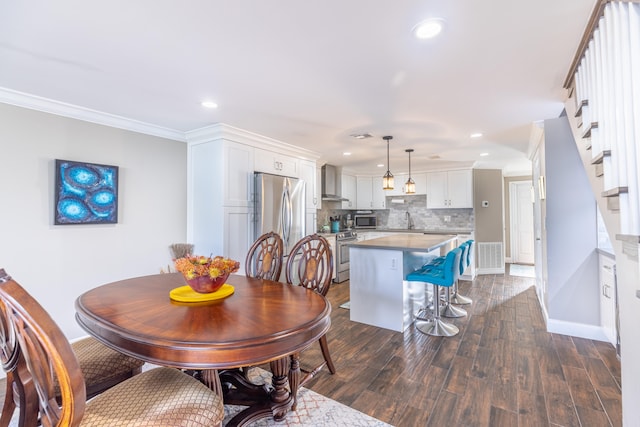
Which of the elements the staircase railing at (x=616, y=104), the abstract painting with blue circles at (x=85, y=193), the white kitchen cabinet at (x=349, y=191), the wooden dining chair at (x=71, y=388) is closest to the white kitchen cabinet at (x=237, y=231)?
the abstract painting with blue circles at (x=85, y=193)

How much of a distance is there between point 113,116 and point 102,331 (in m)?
2.46

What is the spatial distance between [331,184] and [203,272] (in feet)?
15.0

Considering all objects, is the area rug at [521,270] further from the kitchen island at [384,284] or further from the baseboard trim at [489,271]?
the kitchen island at [384,284]

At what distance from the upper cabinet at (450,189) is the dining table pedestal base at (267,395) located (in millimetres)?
5261

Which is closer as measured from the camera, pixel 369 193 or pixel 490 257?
pixel 490 257

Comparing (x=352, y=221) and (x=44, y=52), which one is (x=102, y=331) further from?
(x=352, y=221)

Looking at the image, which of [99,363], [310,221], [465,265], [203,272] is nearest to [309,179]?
[310,221]

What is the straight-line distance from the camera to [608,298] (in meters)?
2.76

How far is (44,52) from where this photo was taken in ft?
6.08

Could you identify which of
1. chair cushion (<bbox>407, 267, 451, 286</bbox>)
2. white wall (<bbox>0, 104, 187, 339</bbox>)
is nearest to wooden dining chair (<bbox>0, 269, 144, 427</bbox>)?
white wall (<bbox>0, 104, 187, 339</bbox>)

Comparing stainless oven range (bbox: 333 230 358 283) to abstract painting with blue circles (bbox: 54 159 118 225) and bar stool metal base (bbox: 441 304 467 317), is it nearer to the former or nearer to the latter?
bar stool metal base (bbox: 441 304 467 317)

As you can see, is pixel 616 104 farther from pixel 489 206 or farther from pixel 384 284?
pixel 489 206

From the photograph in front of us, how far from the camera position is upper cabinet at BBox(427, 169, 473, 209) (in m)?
5.97

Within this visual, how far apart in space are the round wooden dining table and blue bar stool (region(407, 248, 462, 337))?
173cm
